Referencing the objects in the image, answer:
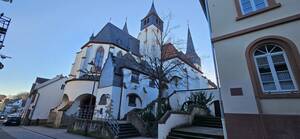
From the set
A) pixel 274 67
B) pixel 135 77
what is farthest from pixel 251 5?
pixel 135 77

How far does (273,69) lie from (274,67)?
8cm

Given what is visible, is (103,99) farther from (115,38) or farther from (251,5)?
(115,38)

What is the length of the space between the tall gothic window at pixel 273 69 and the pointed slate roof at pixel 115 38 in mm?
22188

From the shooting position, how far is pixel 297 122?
4367mm

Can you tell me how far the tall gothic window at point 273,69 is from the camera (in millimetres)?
4883

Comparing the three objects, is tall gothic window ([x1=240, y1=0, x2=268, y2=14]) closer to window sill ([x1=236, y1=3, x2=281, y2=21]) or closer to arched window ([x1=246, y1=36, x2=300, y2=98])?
window sill ([x1=236, y1=3, x2=281, y2=21])

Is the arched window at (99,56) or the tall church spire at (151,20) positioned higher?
the tall church spire at (151,20)

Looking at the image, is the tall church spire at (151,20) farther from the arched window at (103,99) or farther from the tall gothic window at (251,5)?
the tall gothic window at (251,5)

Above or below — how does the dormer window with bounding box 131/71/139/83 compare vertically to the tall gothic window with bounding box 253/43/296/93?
above

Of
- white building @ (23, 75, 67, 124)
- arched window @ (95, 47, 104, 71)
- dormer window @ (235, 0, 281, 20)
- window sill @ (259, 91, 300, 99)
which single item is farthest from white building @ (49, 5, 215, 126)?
window sill @ (259, 91, 300, 99)

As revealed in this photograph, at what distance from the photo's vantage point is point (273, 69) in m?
5.16

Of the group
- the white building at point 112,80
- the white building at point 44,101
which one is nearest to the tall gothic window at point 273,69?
the white building at point 112,80

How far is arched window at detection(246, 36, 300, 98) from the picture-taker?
15.7ft

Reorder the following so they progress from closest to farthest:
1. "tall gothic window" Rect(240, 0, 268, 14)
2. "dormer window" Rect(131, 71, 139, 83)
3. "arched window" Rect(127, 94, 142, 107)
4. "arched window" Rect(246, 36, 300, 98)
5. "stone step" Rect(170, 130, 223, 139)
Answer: "arched window" Rect(246, 36, 300, 98) → "tall gothic window" Rect(240, 0, 268, 14) → "stone step" Rect(170, 130, 223, 139) → "arched window" Rect(127, 94, 142, 107) → "dormer window" Rect(131, 71, 139, 83)
